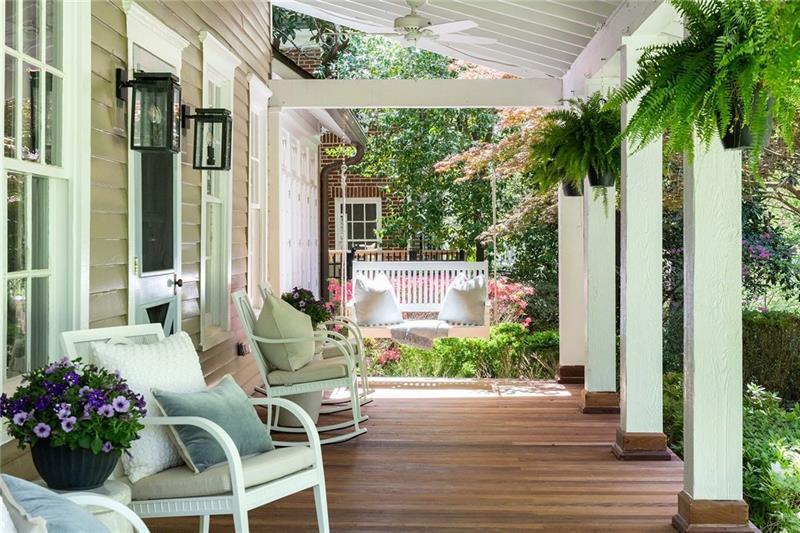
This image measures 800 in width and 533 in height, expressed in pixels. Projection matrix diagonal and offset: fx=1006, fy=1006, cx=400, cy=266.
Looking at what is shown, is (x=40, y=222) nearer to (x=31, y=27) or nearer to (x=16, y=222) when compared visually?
(x=16, y=222)

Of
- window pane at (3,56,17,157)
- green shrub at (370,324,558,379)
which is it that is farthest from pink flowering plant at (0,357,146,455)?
green shrub at (370,324,558,379)

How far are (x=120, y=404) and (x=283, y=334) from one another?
3.03 m

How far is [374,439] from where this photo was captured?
237 inches

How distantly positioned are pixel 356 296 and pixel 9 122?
5.51 meters

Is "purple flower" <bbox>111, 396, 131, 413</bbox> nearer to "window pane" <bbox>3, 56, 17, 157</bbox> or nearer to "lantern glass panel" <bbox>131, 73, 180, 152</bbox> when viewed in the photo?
"window pane" <bbox>3, 56, 17, 157</bbox>

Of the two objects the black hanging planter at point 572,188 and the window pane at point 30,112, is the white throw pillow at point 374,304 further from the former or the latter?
the window pane at point 30,112

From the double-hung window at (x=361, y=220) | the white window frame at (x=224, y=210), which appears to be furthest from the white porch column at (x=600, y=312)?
the double-hung window at (x=361, y=220)

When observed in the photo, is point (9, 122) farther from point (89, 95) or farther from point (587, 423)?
point (587, 423)

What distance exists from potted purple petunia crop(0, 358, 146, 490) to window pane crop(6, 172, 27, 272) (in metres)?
0.76

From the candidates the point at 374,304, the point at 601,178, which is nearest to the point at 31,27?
the point at 601,178

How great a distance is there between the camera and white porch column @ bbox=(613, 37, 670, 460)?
5344mm

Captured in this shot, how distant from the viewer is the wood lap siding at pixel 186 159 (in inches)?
164

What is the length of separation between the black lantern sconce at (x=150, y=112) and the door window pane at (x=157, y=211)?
0.22 metres

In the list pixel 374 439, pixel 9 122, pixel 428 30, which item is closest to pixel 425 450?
pixel 374 439
